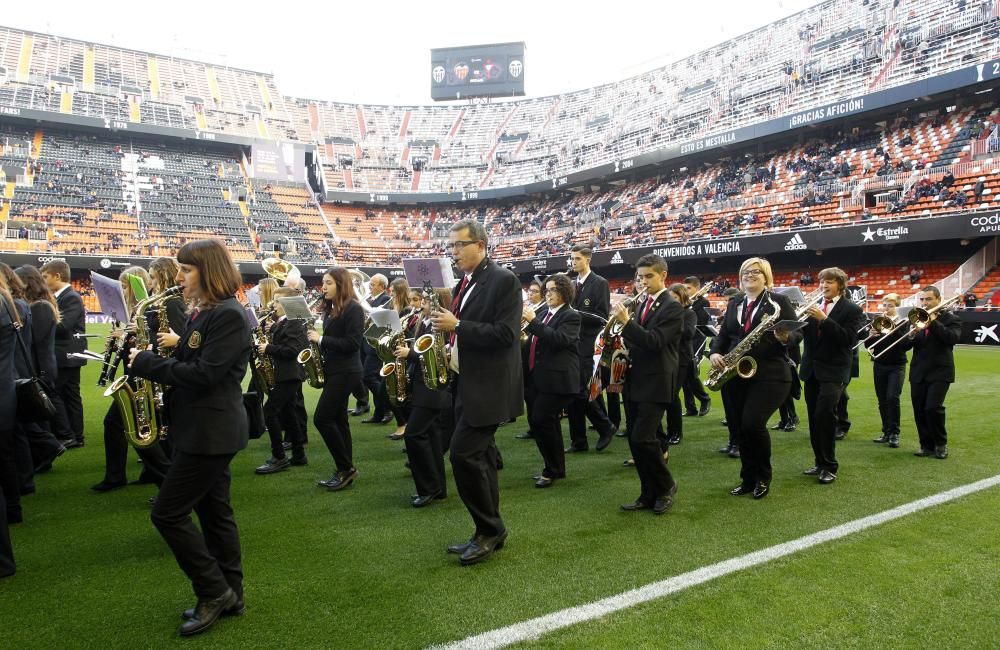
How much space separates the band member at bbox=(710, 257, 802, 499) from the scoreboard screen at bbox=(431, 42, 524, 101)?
176ft

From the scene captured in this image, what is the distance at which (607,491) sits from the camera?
578 centimetres

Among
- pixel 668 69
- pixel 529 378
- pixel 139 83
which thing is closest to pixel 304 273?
pixel 139 83

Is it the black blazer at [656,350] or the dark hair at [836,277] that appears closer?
the black blazer at [656,350]

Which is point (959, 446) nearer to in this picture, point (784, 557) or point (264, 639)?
point (784, 557)

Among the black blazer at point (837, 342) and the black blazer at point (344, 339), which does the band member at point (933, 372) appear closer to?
the black blazer at point (837, 342)

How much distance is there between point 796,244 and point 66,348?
2462 cm

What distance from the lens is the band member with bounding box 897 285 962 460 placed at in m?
6.78

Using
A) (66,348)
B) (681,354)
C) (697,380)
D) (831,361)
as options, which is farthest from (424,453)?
(697,380)

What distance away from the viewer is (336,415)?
19.1ft

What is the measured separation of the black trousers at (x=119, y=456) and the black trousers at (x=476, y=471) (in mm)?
2855

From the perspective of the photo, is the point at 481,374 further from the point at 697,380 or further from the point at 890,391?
the point at 697,380

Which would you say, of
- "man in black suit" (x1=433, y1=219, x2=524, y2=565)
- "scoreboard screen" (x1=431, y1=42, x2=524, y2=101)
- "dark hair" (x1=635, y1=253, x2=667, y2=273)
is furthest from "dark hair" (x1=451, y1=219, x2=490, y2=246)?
"scoreboard screen" (x1=431, y1=42, x2=524, y2=101)

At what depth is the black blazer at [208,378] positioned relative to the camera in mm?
3221

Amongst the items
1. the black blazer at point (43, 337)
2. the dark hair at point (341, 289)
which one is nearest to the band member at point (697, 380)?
the dark hair at point (341, 289)
